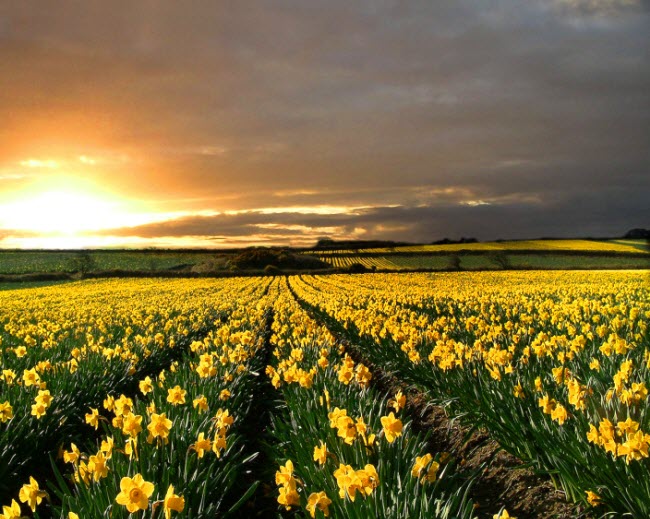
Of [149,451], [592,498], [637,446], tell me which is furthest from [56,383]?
[637,446]

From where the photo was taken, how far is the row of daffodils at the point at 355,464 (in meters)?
3.04

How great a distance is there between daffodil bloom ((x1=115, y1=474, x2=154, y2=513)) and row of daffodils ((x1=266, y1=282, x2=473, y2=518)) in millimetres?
735

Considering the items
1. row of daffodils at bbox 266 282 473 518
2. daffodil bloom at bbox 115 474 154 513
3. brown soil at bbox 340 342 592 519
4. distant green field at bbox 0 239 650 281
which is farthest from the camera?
distant green field at bbox 0 239 650 281

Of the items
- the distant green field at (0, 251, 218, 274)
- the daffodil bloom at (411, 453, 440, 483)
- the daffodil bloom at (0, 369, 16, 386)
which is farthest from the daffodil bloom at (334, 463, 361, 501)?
the distant green field at (0, 251, 218, 274)

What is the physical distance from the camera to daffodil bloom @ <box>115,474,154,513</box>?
8.98ft

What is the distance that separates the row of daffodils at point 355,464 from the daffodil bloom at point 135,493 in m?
0.73

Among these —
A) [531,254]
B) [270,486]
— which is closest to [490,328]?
[270,486]

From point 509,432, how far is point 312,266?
71.3 metres

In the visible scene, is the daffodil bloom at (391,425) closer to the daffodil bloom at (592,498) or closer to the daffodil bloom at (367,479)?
the daffodil bloom at (367,479)

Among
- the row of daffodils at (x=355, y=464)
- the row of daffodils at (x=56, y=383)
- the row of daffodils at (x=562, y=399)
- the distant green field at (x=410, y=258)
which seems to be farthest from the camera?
the distant green field at (x=410, y=258)

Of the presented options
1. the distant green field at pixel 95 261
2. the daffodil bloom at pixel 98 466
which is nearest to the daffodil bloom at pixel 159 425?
the daffodil bloom at pixel 98 466

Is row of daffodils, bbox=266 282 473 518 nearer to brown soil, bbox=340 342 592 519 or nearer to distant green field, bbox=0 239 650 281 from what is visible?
brown soil, bbox=340 342 592 519

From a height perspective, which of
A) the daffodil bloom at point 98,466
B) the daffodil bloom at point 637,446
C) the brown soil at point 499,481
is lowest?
the brown soil at point 499,481

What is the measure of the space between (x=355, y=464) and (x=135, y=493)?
1701 mm
